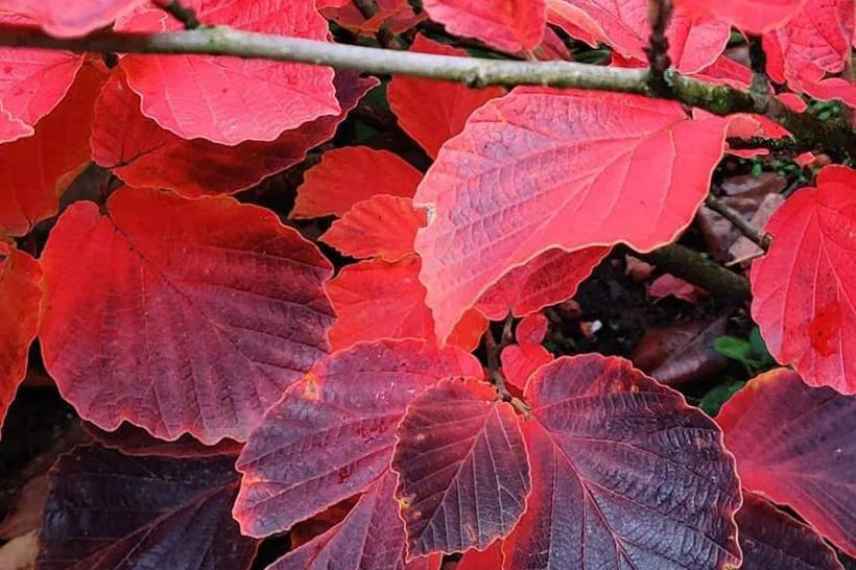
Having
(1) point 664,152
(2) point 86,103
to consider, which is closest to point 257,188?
(2) point 86,103

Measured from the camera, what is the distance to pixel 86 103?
0.70 metres

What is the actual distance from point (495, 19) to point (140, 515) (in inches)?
19.6

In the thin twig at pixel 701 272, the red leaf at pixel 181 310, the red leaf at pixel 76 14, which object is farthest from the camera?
the thin twig at pixel 701 272

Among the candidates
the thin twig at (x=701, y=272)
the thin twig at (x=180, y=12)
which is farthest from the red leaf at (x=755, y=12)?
the thin twig at (x=701, y=272)

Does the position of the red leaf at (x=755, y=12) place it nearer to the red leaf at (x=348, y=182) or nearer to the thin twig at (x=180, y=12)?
the thin twig at (x=180, y=12)

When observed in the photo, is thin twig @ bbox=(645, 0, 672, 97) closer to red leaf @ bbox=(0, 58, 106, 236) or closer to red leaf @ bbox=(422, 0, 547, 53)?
red leaf @ bbox=(422, 0, 547, 53)

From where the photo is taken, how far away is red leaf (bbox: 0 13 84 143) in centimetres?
56

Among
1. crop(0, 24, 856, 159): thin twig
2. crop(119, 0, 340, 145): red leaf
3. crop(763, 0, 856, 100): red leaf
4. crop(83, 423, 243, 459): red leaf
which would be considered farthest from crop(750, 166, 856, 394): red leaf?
crop(83, 423, 243, 459): red leaf

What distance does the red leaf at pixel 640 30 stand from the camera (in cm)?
51

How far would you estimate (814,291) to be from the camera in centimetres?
58

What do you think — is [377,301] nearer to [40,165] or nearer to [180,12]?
[40,165]

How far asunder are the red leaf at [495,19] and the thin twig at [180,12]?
108 mm

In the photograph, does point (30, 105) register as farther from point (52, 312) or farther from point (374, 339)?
point (374, 339)

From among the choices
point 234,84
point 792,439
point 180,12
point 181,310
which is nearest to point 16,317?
point 181,310
